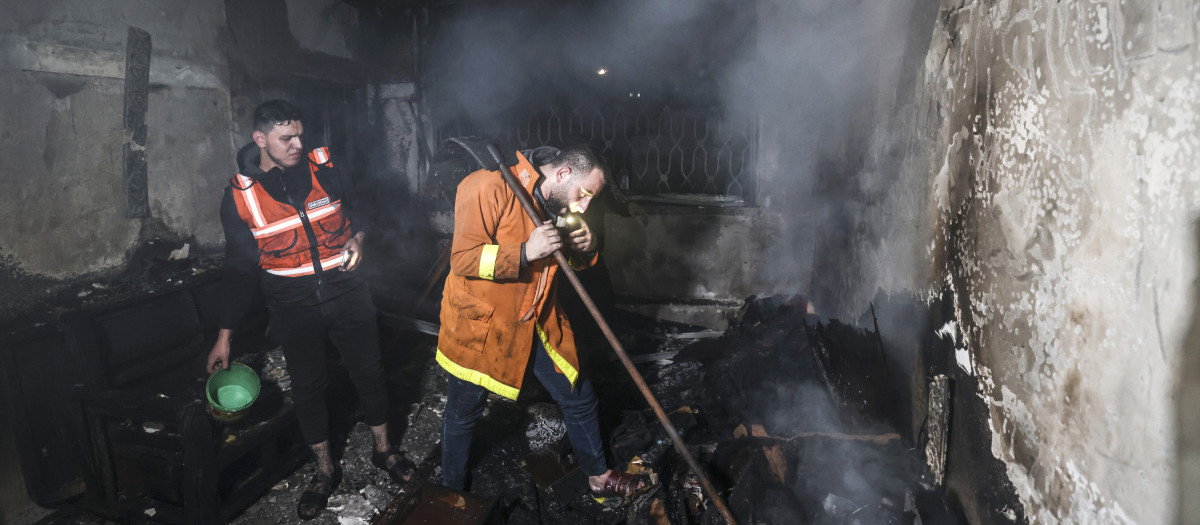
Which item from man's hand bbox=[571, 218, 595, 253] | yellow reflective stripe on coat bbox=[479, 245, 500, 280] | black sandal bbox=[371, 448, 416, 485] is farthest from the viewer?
black sandal bbox=[371, 448, 416, 485]

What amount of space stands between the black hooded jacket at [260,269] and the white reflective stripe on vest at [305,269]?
0.09ft

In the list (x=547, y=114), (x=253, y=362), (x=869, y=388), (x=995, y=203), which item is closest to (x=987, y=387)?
(x=995, y=203)

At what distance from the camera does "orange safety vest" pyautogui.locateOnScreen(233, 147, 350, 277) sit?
342 centimetres

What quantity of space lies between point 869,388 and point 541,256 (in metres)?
2.21

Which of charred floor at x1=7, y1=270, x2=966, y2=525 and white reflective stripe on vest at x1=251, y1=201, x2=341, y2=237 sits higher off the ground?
white reflective stripe on vest at x1=251, y1=201, x2=341, y2=237

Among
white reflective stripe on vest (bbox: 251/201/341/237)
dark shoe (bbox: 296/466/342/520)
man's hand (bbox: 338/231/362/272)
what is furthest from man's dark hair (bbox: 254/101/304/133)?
dark shoe (bbox: 296/466/342/520)

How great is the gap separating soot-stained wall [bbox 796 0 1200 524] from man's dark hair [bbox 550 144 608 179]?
1.61 m

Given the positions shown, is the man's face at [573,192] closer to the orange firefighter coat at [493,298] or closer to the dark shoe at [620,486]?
the orange firefighter coat at [493,298]

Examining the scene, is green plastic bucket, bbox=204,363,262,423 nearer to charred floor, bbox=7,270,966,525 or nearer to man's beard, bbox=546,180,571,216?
charred floor, bbox=7,270,966,525

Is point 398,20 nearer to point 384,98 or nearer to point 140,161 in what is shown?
point 384,98

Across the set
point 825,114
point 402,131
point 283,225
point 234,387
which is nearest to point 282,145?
point 283,225

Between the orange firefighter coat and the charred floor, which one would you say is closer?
the orange firefighter coat

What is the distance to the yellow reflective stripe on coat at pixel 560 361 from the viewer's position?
311 cm

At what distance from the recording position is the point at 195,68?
472 cm
